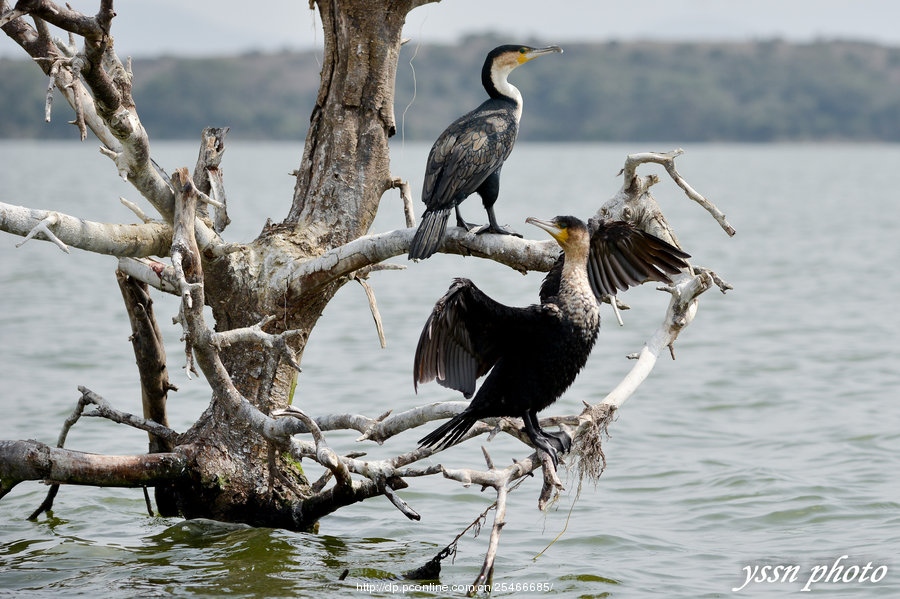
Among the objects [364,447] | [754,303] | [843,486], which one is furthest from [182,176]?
[754,303]

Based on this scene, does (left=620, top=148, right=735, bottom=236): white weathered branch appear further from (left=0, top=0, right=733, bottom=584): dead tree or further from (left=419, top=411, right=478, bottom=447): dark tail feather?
(left=419, top=411, right=478, bottom=447): dark tail feather

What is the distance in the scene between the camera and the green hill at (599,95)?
241 ft

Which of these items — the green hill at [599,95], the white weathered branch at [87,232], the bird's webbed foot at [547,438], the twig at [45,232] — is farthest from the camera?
the green hill at [599,95]

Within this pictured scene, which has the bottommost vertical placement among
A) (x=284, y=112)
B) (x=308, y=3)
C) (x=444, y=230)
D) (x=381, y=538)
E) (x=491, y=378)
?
(x=381, y=538)

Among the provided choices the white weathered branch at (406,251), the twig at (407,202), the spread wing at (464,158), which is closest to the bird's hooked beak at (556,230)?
the white weathered branch at (406,251)

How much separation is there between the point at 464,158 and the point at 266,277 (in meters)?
1.05

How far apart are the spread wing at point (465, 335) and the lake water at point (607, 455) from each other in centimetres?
106

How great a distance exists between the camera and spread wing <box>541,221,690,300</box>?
432 centimetres

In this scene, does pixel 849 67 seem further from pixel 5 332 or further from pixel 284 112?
pixel 5 332

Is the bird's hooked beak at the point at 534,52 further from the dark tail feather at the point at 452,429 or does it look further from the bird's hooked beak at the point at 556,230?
the dark tail feather at the point at 452,429

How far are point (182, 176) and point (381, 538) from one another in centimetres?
224

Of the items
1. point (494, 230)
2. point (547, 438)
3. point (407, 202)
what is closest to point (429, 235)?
Result: point (494, 230)

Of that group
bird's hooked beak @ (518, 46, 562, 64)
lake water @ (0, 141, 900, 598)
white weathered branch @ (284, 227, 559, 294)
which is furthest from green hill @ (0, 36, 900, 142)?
white weathered branch @ (284, 227, 559, 294)

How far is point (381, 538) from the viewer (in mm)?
5402
